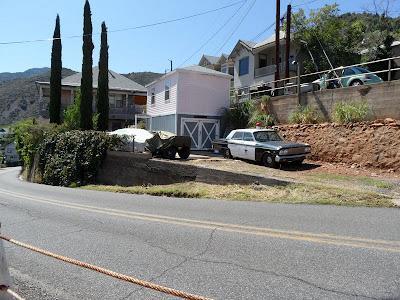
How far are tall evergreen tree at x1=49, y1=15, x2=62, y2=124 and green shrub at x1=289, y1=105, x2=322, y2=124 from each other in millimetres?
21522

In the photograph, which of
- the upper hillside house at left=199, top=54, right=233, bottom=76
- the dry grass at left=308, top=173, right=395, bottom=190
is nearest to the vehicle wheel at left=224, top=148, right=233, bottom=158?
the dry grass at left=308, top=173, right=395, bottom=190

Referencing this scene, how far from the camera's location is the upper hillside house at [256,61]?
43062 millimetres

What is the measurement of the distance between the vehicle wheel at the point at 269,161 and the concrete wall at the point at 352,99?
4.19m

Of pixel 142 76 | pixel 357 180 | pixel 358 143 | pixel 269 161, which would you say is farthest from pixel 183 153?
pixel 142 76

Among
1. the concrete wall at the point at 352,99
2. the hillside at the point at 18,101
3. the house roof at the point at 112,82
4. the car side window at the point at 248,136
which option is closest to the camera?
the concrete wall at the point at 352,99

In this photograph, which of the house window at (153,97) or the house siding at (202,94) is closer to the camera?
the house siding at (202,94)

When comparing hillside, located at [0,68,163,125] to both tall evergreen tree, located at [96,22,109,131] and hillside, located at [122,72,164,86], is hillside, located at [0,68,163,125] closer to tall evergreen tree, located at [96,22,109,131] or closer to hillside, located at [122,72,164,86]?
hillside, located at [122,72,164,86]

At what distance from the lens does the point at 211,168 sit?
58.6ft

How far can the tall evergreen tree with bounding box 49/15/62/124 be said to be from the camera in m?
37.5

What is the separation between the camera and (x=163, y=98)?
31.6 meters

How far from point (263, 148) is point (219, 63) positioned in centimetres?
4137

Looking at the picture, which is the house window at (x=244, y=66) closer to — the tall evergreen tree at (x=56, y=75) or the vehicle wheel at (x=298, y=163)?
the tall evergreen tree at (x=56, y=75)

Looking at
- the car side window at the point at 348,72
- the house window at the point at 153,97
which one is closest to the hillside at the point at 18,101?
the house window at the point at 153,97

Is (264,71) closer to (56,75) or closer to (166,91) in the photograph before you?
(166,91)
